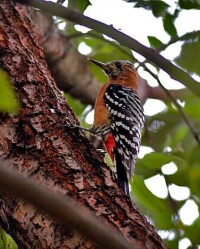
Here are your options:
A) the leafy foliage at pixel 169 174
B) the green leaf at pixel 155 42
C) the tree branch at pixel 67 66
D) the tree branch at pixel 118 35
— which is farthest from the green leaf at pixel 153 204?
the tree branch at pixel 118 35

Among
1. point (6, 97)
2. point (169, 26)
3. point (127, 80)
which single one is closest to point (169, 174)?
point (169, 26)

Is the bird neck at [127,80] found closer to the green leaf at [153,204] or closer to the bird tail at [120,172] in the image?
the bird tail at [120,172]

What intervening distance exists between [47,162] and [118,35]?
3.60ft

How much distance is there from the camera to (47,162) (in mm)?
2539

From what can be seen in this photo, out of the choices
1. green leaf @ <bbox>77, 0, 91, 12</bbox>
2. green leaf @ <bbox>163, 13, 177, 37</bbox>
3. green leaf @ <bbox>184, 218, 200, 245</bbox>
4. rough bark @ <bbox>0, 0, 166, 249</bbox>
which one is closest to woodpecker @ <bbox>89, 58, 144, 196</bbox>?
green leaf @ <bbox>184, 218, 200, 245</bbox>

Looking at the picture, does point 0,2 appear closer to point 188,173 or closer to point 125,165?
point 125,165

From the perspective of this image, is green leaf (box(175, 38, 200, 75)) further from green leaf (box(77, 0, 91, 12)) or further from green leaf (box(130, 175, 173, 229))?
green leaf (box(130, 175, 173, 229))

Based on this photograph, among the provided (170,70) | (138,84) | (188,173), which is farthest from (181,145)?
(170,70)

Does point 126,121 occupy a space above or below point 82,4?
below

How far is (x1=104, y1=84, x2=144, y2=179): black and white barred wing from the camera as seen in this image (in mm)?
3879

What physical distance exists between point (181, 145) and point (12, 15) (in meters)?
1.38

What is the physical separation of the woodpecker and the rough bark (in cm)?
73

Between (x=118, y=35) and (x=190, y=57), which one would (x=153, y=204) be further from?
(x=118, y=35)

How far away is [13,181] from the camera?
40.0 inches
